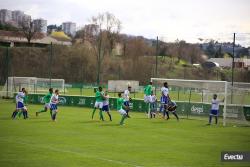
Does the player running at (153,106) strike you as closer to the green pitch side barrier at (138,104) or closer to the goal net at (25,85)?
the green pitch side barrier at (138,104)

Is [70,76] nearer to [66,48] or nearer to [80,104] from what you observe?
[66,48]

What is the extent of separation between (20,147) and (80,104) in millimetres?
29583

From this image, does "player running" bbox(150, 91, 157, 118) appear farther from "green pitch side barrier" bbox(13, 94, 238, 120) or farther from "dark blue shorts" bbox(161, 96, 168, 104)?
"green pitch side barrier" bbox(13, 94, 238, 120)

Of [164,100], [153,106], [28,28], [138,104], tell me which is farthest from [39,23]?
[138,104]

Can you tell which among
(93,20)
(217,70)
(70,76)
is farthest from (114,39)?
(217,70)

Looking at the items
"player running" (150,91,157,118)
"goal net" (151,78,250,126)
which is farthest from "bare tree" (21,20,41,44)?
"goal net" (151,78,250,126)

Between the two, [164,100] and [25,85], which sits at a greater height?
[25,85]

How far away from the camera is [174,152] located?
19297 mm

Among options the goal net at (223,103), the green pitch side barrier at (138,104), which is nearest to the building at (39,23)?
the green pitch side barrier at (138,104)

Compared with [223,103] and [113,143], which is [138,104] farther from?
[113,143]

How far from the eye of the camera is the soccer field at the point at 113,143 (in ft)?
55.0

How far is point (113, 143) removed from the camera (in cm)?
2138

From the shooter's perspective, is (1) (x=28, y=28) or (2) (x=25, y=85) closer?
(1) (x=28, y=28)

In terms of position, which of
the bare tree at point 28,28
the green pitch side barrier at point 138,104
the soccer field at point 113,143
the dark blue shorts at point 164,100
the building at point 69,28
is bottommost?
the soccer field at point 113,143
